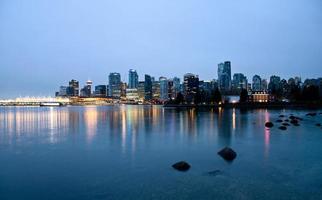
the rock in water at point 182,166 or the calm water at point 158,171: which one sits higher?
the rock in water at point 182,166

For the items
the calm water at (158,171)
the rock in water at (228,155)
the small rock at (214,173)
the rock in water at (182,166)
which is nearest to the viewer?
the calm water at (158,171)

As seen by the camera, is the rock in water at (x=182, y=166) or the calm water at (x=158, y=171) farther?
the rock in water at (x=182, y=166)

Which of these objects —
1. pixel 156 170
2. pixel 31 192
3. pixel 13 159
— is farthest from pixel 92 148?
pixel 31 192

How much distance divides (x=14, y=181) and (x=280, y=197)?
609 inches

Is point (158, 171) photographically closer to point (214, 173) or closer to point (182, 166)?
point (182, 166)

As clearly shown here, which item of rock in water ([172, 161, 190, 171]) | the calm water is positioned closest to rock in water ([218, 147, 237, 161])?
the calm water

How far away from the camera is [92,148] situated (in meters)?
Answer: 31.0

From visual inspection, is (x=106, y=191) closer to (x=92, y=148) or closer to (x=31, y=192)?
(x=31, y=192)

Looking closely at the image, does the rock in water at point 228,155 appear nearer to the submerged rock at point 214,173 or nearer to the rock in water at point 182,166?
the submerged rock at point 214,173

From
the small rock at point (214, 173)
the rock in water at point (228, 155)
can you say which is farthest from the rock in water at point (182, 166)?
the rock in water at point (228, 155)

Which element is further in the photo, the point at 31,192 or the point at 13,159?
the point at 13,159

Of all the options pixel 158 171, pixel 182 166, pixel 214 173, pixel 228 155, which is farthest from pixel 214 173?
pixel 228 155

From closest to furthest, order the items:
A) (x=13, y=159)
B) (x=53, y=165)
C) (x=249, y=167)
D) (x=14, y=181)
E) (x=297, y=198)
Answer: (x=297, y=198)
(x=14, y=181)
(x=249, y=167)
(x=53, y=165)
(x=13, y=159)

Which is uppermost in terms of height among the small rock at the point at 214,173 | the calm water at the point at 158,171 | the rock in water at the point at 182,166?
the rock in water at the point at 182,166
